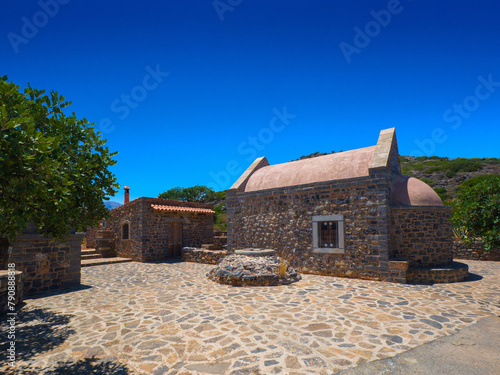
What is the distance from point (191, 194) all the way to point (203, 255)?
2567 cm

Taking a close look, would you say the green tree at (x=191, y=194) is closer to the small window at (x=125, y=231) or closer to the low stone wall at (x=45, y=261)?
the small window at (x=125, y=231)

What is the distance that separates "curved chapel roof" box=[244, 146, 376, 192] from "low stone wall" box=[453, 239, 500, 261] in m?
8.61

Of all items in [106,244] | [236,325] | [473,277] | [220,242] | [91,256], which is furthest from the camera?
[220,242]

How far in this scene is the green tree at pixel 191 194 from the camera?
39.4 meters

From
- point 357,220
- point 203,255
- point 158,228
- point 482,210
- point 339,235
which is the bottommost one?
point 203,255

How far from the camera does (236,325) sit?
223 inches

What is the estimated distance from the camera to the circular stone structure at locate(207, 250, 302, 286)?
944 centimetres

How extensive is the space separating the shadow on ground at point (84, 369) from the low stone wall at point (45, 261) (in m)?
4.61

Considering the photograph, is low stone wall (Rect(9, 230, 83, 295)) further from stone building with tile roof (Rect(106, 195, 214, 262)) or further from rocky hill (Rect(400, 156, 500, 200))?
rocky hill (Rect(400, 156, 500, 200))

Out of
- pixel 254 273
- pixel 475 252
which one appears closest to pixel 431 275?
pixel 254 273

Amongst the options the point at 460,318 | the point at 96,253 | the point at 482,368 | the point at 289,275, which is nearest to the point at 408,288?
the point at 460,318

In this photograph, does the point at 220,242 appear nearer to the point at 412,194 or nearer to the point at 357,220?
the point at 357,220

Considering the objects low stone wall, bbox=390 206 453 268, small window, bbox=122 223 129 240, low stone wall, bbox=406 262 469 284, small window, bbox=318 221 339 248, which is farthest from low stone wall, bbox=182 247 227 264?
low stone wall, bbox=406 262 469 284

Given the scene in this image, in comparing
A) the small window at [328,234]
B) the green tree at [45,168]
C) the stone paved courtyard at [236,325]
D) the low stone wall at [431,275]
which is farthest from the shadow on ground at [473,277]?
the green tree at [45,168]
